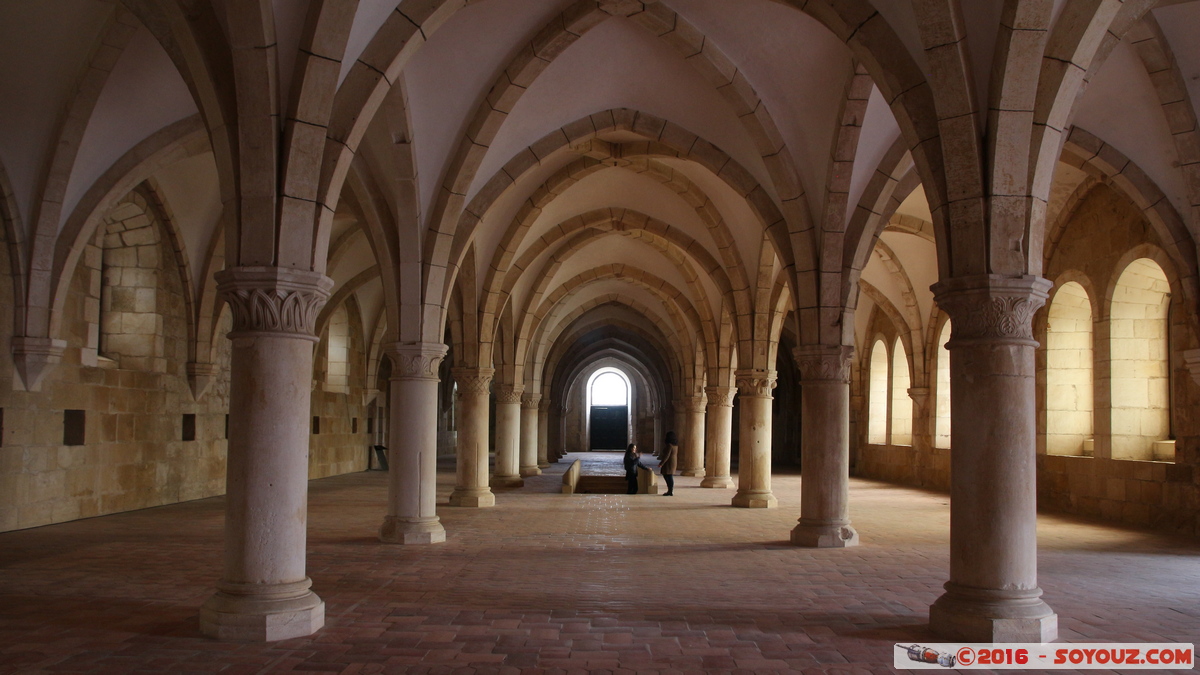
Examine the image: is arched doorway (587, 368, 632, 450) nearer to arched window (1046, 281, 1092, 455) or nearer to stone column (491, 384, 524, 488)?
stone column (491, 384, 524, 488)

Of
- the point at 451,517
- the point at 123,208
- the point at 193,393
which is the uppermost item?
the point at 123,208

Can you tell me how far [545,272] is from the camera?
17594mm

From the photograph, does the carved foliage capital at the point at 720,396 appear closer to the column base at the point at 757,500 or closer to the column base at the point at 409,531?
the column base at the point at 757,500

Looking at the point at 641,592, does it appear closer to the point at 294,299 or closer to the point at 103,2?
the point at 294,299

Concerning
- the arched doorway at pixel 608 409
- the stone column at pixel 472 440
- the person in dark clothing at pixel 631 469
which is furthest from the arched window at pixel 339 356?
the arched doorway at pixel 608 409

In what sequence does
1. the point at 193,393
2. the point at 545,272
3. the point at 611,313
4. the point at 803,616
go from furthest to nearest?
the point at 611,313
the point at 545,272
the point at 193,393
the point at 803,616

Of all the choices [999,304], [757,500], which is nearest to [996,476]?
[999,304]

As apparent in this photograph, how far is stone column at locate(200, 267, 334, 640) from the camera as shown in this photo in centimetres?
516

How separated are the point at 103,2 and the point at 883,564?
9.07m

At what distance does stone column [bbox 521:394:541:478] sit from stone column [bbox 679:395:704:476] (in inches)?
148

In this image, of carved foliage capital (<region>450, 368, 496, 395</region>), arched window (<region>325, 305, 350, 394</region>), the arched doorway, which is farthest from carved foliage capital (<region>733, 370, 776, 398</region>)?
the arched doorway

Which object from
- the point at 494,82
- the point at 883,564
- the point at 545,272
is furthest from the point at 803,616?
the point at 545,272

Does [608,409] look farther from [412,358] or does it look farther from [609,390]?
[412,358]

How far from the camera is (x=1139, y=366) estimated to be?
1214cm
